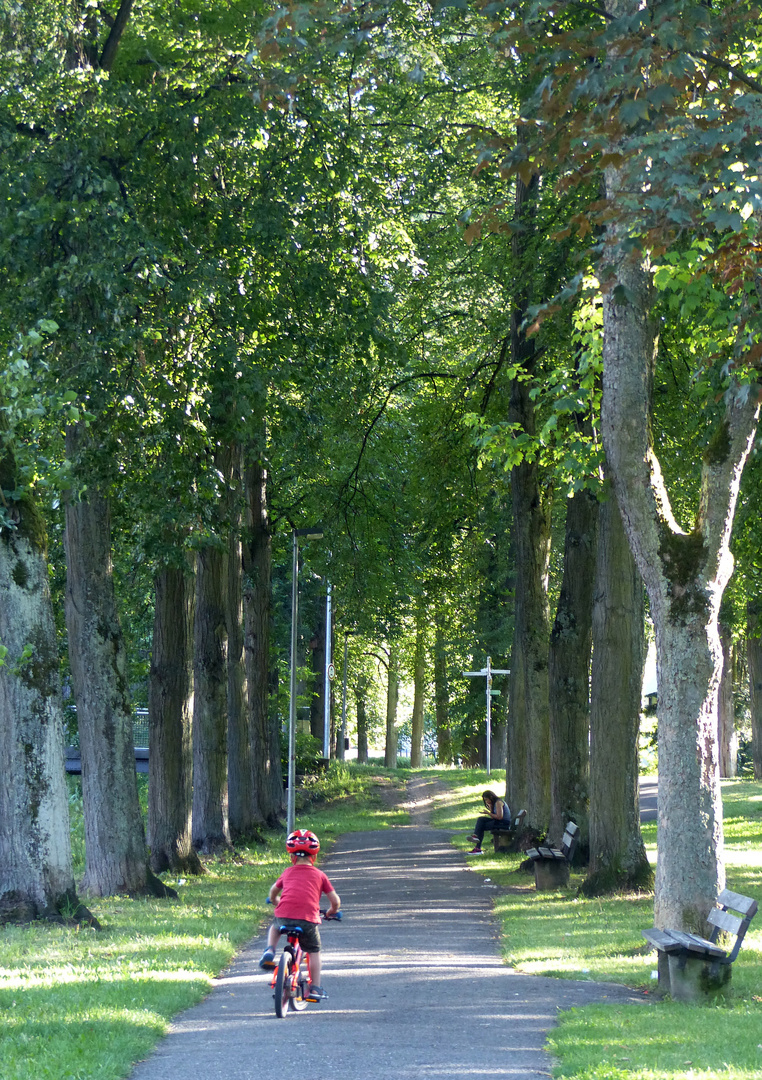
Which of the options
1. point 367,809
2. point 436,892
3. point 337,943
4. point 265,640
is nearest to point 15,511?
point 337,943

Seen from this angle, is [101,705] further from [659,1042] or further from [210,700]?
[659,1042]

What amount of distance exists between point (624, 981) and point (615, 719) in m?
5.15

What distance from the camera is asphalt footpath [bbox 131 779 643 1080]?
23.9ft

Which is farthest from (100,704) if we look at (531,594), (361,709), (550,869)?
(361,709)

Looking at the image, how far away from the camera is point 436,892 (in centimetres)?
1808

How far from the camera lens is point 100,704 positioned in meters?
15.1

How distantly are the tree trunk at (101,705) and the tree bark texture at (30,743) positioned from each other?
253 cm

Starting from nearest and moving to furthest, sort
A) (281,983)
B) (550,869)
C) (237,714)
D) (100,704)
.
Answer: (281,983) < (100,704) < (550,869) < (237,714)

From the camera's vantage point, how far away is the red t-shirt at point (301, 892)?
905cm

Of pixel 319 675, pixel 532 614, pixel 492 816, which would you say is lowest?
pixel 492 816

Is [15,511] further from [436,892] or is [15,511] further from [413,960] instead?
[436,892]

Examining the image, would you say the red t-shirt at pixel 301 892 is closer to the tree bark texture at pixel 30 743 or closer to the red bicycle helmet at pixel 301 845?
the red bicycle helmet at pixel 301 845

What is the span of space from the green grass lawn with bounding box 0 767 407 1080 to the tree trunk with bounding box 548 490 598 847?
4.79m

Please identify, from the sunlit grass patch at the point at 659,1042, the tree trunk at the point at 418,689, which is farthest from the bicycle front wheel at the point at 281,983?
the tree trunk at the point at 418,689
